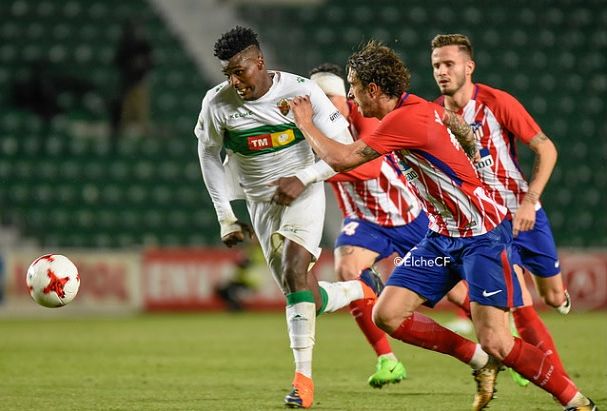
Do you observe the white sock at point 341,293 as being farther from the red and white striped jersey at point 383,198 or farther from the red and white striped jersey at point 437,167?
the red and white striped jersey at point 437,167

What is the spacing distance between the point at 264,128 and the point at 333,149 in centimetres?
103

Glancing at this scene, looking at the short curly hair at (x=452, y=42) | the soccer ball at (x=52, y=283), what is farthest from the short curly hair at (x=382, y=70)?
the soccer ball at (x=52, y=283)

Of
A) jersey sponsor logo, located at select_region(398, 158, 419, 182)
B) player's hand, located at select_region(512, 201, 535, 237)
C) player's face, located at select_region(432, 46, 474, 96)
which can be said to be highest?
player's face, located at select_region(432, 46, 474, 96)

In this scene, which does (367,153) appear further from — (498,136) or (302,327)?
(498,136)

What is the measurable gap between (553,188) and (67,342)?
34.6 ft

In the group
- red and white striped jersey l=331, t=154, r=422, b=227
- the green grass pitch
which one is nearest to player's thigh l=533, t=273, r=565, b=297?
the green grass pitch

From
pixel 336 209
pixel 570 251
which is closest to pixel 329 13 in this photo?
pixel 336 209

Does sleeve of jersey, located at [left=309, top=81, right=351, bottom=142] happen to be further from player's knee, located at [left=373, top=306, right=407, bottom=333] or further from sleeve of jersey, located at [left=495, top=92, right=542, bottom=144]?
player's knee, located at [left=373, top=306, right=407, bottom=333]

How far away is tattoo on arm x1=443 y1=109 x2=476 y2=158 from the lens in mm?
5855

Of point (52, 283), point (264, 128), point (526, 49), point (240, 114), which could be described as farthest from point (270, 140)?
point (526, 49)

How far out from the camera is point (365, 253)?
7.64 m

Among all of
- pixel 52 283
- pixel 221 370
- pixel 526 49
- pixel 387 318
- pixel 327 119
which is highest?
pixel 526 49

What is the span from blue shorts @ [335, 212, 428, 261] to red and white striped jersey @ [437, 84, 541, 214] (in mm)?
1073

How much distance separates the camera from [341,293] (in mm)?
7070
